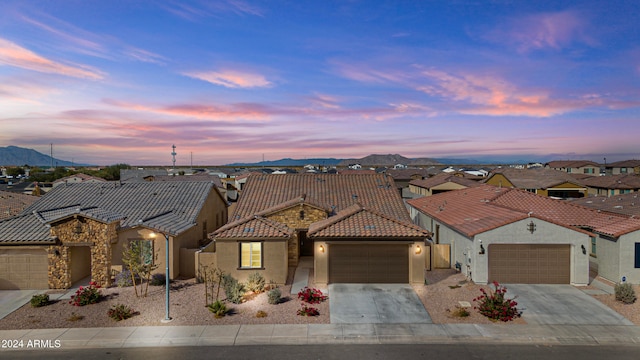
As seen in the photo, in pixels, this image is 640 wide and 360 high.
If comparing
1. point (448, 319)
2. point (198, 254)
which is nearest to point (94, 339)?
point (198, 254)

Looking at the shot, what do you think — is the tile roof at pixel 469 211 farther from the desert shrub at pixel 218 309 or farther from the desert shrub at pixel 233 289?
the desert shrub at pixel 218 309

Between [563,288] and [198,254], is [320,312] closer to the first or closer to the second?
[198,254]

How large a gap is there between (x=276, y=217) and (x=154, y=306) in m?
8.83

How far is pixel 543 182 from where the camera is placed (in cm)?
5494

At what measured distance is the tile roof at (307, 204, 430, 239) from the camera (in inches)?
762

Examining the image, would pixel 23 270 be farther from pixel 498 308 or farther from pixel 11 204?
pixel 498 308

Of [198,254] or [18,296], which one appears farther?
[198,254]

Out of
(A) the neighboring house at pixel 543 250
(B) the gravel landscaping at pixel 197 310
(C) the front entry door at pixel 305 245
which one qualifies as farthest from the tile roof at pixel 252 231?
(A) the neighboring house at pixel 543 250

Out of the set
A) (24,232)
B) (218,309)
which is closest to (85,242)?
(24,232)

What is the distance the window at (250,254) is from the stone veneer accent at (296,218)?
3.84 m

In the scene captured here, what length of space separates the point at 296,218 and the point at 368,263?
583 cm

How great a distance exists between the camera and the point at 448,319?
50.3ft

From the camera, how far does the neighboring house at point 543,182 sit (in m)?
53.0

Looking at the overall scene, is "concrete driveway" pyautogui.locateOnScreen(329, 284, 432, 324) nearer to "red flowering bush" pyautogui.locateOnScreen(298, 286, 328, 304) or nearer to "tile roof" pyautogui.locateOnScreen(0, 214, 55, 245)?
"red flowering bush" pyautogui.locateOnScreen(298, 286, 328, 304)
